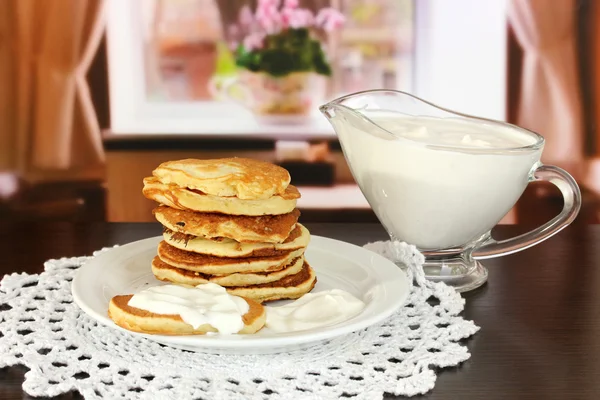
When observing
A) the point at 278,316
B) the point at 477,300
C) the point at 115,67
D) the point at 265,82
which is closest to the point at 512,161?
the point at 477,300

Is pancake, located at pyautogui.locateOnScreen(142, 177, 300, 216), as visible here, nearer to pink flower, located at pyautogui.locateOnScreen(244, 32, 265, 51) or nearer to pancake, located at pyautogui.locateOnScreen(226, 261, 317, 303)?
pancake, located at pyautogui.locateOnScreen(226, 261, 317, 303)

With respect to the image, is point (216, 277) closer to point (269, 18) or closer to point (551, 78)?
point (269, 18)

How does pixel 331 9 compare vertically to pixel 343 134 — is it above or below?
above

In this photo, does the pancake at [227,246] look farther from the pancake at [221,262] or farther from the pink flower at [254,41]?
the pink flower at [254,41]

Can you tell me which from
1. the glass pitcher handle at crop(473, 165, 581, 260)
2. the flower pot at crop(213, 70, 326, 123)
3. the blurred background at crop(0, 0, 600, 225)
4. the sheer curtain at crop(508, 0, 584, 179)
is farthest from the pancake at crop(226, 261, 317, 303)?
the sheer curtain at crop(508, 0, 584, 179)

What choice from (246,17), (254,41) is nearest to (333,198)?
(254,41)

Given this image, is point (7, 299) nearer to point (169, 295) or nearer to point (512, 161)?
point (169, 295)
